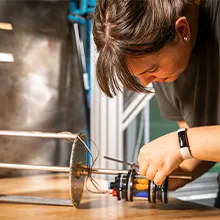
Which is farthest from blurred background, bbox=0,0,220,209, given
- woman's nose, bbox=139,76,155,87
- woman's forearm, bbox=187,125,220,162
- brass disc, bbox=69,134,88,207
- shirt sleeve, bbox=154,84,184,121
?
woman's forearm, bbox=187,125,220,162

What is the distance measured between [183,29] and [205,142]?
0.27 metres

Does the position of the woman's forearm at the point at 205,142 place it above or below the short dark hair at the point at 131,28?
below

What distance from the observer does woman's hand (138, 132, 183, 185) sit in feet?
3.24

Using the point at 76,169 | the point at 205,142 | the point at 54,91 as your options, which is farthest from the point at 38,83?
the point at 205,142

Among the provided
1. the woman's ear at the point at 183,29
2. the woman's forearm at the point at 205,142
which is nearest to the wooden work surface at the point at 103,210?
the woman's forearm at the point at 205,142

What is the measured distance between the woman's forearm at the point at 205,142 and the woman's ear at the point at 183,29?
8.7 inches

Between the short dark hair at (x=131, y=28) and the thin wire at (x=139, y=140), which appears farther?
the thin wire at (x=139, y=140)

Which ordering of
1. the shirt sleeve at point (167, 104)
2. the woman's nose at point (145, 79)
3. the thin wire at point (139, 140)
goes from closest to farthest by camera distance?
the woman's nose at point (145, 79)
the shirt sleeve at point (167, 104)
the thin wire at point (139, 140)

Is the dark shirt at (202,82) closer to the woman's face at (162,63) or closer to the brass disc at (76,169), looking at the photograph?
the woman's face at (162,63)

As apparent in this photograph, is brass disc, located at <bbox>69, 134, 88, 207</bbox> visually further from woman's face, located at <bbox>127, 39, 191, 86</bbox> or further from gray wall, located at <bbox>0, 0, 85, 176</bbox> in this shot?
gray wall, located at <bbox>0, 0, 85, 176</bbox>

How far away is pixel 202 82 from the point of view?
3.74 feet

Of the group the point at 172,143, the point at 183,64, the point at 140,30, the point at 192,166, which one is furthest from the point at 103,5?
the point at 192,166

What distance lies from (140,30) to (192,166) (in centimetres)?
56

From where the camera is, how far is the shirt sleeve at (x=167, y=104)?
52.0 inches
